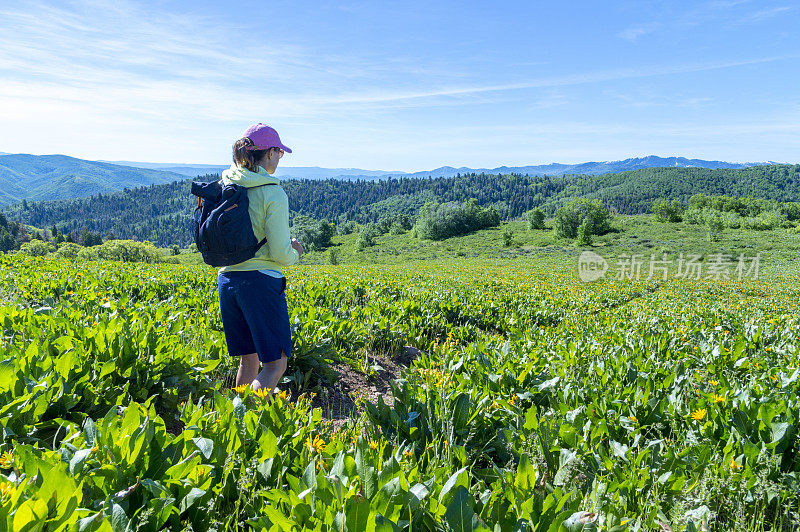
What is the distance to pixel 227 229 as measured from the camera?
2.79 m

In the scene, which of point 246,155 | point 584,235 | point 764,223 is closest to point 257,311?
point 246,155

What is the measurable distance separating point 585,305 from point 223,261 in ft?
35.0

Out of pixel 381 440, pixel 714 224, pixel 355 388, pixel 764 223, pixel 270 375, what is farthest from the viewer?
pixel 764 223

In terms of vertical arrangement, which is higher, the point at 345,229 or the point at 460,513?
the point at 460,513

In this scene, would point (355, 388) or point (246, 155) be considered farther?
point (355, 388)

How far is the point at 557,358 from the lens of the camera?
175 inches

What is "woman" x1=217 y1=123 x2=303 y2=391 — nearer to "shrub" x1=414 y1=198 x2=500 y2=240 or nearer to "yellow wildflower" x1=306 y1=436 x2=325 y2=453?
"yellow wildflower" x1=306 y1=436 x2=325 y2=453

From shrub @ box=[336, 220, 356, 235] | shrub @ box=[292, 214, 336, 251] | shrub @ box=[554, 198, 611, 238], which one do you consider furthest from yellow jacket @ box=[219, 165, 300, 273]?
shrub @ box=[336, 220, 356, 235]

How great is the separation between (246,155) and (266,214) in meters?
0.45

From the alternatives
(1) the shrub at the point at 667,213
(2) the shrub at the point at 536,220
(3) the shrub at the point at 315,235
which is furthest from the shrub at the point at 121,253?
(1) the shrub at the point at 667,213

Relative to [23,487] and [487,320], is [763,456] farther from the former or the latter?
[487,320]

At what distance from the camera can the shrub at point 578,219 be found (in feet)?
237

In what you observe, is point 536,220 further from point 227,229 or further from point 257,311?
point 227,229

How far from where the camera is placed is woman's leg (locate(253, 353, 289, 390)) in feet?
9.91
